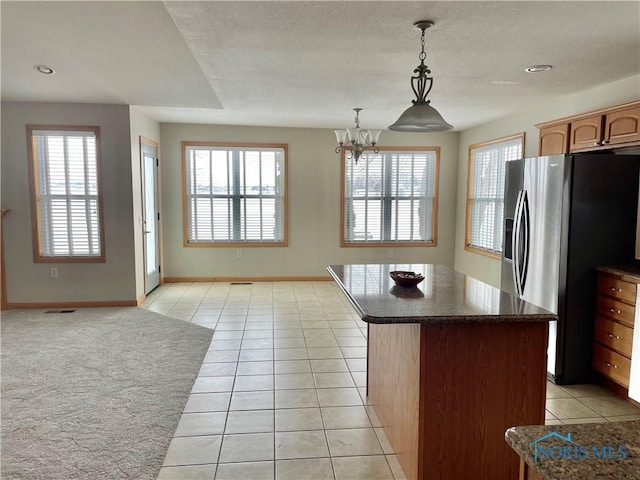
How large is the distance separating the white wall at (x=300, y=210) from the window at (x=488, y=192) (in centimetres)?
60

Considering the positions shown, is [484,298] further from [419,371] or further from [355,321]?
[355,321]

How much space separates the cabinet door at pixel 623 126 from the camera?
128 inches

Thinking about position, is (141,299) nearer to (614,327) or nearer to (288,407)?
(288,407)

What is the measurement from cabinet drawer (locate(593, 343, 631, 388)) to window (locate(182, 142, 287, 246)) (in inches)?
181

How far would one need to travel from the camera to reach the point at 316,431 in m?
2.60

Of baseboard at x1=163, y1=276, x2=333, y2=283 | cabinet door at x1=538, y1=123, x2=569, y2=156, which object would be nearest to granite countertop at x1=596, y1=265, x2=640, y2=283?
cabinet door at x1=538, y1=123, x2=569, y2=156

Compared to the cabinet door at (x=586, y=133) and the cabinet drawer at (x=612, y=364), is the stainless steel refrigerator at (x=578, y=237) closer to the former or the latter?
the cabinet drawer at (x=612, y=364)

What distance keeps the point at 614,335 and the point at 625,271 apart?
470 mm

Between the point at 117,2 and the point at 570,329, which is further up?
the point at 117,2

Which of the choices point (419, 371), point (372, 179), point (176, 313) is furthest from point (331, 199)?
point (419, 371)

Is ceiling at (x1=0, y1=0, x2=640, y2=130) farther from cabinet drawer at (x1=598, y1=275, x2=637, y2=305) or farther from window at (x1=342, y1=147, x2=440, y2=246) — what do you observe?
window at (x1=342, y1=147, x2=440, y2=246)

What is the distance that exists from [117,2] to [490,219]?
16.7 ft

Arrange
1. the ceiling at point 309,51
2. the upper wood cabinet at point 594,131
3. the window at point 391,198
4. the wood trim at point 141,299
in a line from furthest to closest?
1. the window at point 391,198
2. the wood trim at point 141,299
3. the upper wood cabinet at point 594,131
4. the ceiling at point 309,51

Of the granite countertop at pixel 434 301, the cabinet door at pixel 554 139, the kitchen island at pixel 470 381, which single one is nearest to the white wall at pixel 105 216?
the granite countertop at pixel 434 301
